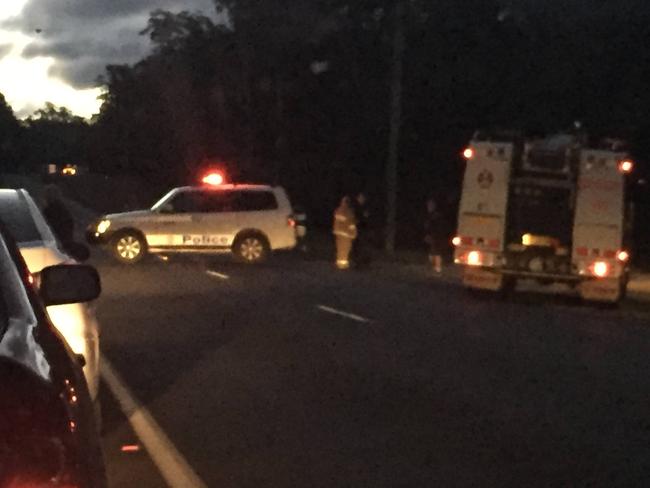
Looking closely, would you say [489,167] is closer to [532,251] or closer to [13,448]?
[532,251]

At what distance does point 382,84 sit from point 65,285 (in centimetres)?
4541

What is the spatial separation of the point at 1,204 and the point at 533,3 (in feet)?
155

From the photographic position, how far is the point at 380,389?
42.9ft

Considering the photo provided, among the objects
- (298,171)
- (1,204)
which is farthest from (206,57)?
(1,204)

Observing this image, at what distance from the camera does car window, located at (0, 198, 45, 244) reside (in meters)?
10.1

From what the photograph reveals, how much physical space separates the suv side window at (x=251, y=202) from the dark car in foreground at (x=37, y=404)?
29.9m

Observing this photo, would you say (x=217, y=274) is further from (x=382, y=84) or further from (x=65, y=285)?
(x=65, y=285)

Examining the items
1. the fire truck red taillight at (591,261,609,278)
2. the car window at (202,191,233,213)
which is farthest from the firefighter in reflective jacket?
the fire truck red taillight at (591,261,609,278)

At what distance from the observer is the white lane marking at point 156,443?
29.2ft

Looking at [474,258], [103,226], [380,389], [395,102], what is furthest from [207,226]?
[380,389]

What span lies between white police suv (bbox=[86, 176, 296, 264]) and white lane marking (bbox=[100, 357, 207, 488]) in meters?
20.9

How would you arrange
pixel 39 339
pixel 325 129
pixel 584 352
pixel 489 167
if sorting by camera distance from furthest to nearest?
pixel 325 129 → pixel 489 167 → pixel 584 352 → pixel 39 339

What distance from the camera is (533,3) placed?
55656 mm

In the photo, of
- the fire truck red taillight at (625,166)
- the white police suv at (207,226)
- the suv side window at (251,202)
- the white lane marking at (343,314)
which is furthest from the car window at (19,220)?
the suv side window at (251,202)
